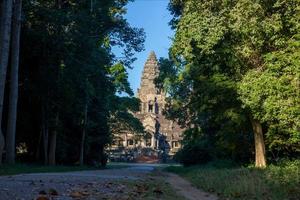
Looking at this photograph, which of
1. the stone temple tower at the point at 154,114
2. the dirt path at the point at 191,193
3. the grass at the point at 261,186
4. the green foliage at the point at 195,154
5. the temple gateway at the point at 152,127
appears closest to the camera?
the grass at the point at 261,186

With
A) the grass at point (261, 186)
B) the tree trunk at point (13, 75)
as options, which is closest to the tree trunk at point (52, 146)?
the tree trunk at point (13, 75)

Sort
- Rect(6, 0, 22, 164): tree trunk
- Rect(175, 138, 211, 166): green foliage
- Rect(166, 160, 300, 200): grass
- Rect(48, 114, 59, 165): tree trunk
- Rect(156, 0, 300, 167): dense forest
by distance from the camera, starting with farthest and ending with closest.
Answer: Rect(175, 138, 211, 166): green foliage, Rect(48, 114, 59, 165): tree trunk, Rect(6, 0, 22, 164): tree trunk, Rect(156, 0, 300, 167): dense forest, Rect(166, 160, 300, 200): grass

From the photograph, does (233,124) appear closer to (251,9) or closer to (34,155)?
(251,9)

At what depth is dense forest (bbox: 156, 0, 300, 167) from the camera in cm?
2100

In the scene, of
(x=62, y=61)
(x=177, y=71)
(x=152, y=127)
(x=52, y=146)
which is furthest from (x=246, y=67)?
(x=152, y=127)

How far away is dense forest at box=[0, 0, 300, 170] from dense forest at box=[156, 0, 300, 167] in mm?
50

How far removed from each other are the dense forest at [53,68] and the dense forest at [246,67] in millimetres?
6020

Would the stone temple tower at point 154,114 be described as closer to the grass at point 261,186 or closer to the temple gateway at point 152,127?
the temple gateway at point 152,127

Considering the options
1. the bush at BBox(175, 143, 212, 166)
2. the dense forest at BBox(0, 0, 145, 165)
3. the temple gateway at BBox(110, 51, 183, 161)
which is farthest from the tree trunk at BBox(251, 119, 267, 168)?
the temple gateway at BBox(110, 51, 183, 161)

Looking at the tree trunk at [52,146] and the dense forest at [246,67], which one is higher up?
the dense forest at [246,67]

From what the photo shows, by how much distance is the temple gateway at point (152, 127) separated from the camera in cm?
9850

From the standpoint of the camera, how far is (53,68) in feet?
99.4

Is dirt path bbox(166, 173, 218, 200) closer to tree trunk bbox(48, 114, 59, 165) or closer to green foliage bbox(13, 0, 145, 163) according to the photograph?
green foliage bbox(13, 0, 145, 163)

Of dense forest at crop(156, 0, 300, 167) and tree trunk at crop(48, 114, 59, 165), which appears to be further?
tree trunk at crop(48, 114, 59, 165)
